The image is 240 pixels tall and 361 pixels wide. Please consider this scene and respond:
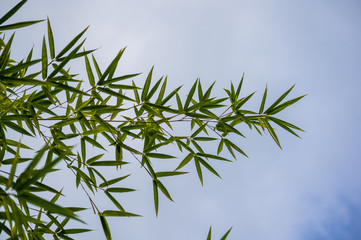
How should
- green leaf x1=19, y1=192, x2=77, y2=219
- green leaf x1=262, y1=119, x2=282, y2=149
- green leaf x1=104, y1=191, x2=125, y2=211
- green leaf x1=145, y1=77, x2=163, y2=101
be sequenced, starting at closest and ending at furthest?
green leaf x1=19, y1=192, x2=77, y2=219 → green leaf x1=104, y1=191, x2=125, y2=211 → green leaf x1=145, y1=77, x2=163, y2=101 → green leaf x1=262, y1=119, x2=282, y2=149

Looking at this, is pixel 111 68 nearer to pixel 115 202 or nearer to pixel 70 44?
pixel 70 44

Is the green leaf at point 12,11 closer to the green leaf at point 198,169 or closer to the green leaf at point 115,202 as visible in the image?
the green leaf at point 115,202

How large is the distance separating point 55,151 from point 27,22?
3.05ft

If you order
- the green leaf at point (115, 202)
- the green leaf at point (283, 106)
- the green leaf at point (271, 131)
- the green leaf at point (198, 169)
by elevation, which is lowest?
the green leaf at point (115, 202)

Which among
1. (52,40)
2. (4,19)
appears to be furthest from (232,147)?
(4,19)

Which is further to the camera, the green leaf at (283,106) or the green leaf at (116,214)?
the green leaf at (283,106)

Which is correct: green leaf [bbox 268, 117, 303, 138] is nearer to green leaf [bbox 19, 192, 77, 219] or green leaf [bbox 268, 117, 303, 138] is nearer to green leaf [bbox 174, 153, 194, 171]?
green leaf [bbox 174, 153, 194, 171]

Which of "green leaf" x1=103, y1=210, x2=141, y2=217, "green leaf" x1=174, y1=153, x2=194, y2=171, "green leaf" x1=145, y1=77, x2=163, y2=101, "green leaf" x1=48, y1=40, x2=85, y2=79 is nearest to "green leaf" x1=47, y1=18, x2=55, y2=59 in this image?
"green leaf" x1=48, y1=40, x2=85, y2=79

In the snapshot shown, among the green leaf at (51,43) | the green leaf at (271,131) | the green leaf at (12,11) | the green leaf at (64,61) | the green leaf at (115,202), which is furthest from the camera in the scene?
the green leaf at (271,131)

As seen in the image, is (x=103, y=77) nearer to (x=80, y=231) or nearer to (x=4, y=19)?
(x=4, y=19)

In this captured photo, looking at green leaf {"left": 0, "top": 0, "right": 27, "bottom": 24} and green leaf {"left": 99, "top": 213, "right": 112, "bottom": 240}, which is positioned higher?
green leaf {"left": 0, "top": 0, "right": 27, "bottom": 24}

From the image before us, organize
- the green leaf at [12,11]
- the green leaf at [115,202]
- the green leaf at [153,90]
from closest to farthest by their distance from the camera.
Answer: the green leaf at [12,11]
the green leaf at [115,202]
the green leaf at [153,90]

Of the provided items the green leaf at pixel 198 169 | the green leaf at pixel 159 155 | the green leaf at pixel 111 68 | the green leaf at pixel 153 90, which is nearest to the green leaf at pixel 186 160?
the green leaf at pixel 198 169

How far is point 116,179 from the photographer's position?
7.14ft
